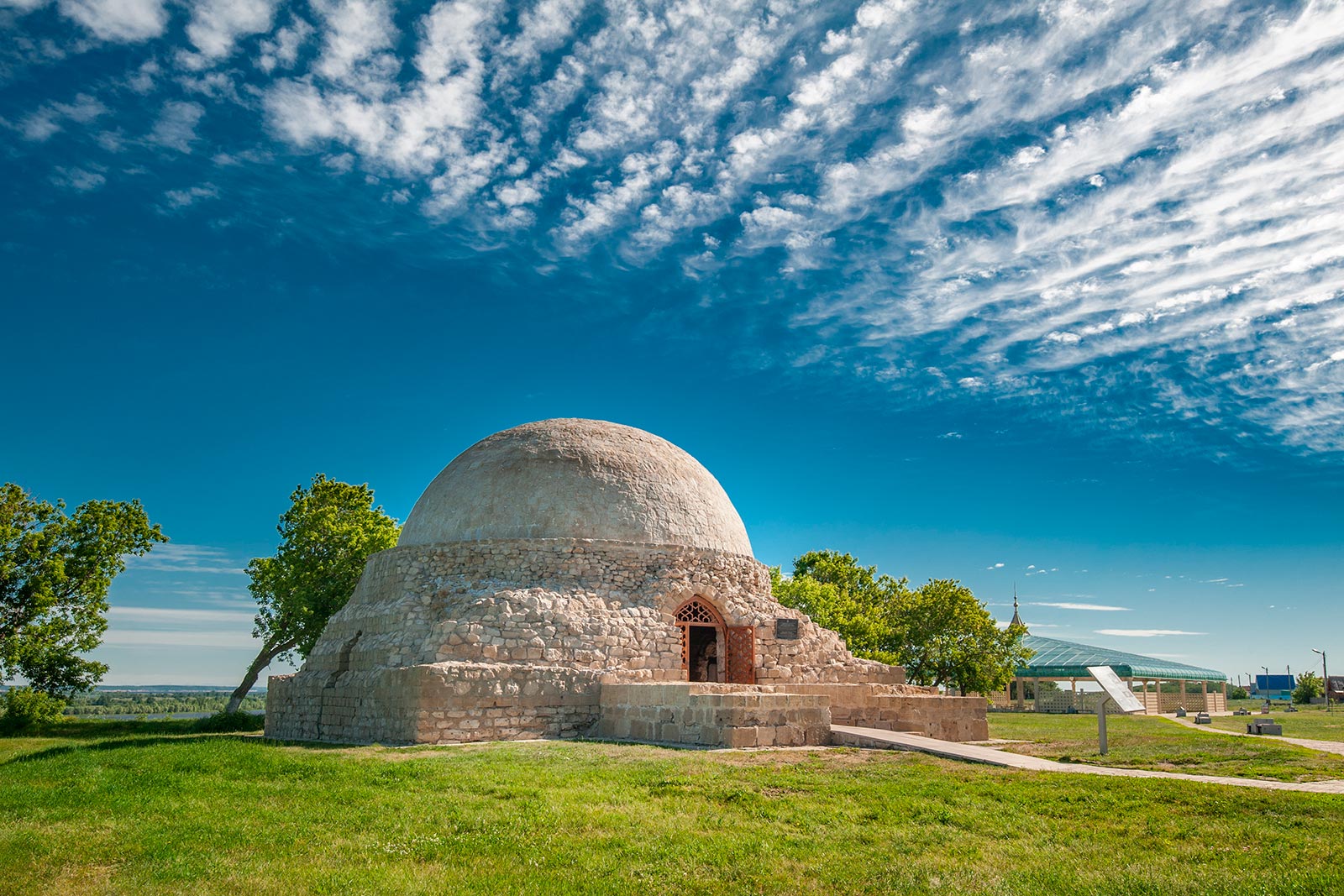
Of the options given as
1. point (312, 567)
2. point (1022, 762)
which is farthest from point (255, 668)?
point (1022, 762)

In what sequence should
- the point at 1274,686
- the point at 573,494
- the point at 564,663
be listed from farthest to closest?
the point at 1274,686 < the point at 573,494 < the point at 564,663

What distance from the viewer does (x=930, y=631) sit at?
3819 cm

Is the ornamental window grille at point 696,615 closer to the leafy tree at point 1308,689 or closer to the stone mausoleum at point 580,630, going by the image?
the stone mausoleum at point 580,630

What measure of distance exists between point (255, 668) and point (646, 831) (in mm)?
27921

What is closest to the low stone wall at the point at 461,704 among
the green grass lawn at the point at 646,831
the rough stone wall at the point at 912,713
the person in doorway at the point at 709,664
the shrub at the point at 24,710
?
the green grass lawn at the point at 646,831

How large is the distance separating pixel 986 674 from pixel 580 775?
3038cm

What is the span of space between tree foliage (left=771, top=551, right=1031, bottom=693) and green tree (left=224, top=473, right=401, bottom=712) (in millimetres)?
16235

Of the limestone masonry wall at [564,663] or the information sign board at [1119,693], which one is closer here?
the information sign board at [1119,693]

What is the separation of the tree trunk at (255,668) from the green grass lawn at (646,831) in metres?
19.9

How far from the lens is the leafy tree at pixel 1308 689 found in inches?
2692

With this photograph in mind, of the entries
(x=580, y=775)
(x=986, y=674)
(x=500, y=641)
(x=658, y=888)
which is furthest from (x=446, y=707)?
(x=986, y=674)

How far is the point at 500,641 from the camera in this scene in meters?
17.5

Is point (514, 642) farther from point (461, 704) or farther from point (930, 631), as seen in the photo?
point (930, 631)

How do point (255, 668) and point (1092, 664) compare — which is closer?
point (255, 668)
